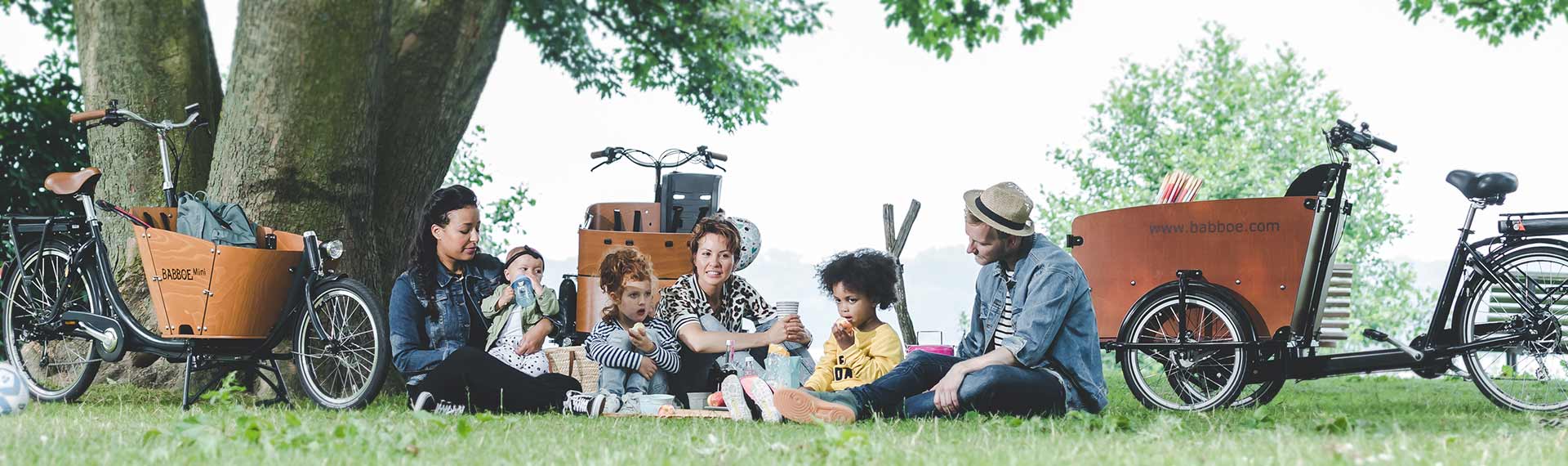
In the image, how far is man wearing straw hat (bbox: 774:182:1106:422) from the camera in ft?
14.9

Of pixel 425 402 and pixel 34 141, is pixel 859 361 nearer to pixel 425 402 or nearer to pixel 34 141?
pixel 425 402

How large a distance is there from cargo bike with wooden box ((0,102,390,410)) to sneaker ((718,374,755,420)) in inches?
57.0

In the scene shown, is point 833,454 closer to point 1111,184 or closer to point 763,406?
point 763,406

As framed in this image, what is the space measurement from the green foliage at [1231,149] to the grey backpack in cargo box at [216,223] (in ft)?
63.0

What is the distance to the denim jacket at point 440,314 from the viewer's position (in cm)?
526

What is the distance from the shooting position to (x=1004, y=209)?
4.77 m

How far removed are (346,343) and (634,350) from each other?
128 cm

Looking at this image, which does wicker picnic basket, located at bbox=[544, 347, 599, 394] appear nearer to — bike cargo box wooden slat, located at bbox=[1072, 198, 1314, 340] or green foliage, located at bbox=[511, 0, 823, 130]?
bike cargo box wooden slat, located at bbox=[1072, 198, 1314, 340]

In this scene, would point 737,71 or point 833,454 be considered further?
point 737,71

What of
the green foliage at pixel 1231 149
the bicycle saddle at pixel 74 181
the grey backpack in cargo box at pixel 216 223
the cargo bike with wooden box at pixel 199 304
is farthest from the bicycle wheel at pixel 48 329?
the green foliage at pixel 1231 149

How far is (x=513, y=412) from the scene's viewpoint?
17.2 ft

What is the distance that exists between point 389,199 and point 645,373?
103 inches

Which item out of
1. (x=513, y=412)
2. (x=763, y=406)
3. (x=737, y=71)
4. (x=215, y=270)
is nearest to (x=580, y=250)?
(x=513, y=412)

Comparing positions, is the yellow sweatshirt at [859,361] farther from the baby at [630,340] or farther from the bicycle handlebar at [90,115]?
the bicycle handlebar at [90,115]
